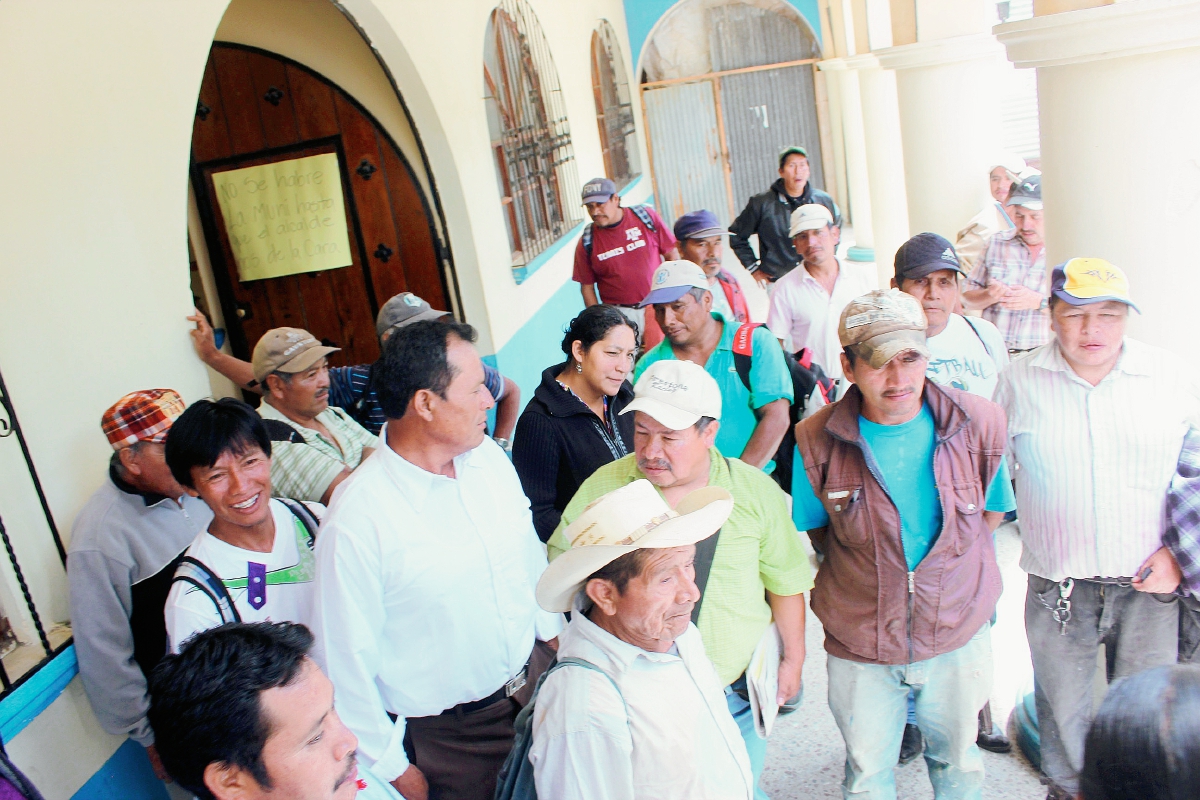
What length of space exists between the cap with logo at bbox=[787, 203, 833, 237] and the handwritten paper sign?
2.44 meters

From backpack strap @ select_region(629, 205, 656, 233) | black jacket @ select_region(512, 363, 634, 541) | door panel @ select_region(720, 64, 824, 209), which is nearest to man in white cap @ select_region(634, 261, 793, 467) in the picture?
black jacket @ select_region(512, 363, 634, 541)

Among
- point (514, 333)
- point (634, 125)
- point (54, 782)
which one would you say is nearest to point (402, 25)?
point (514, 333)

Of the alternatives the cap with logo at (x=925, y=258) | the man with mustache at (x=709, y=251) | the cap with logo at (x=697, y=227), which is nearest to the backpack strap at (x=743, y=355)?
the cap with logo at (x=925, y=258)

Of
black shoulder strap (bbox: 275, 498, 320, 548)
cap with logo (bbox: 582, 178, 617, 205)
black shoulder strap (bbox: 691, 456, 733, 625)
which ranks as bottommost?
black shoulder strap (bbox: 691, 456, 733, 625)

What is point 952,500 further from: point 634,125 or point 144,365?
point 634,125

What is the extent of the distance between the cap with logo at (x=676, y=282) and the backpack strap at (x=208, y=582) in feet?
5.87

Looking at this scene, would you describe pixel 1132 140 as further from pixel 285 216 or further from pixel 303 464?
pixel 285 216

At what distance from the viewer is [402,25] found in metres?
4.63

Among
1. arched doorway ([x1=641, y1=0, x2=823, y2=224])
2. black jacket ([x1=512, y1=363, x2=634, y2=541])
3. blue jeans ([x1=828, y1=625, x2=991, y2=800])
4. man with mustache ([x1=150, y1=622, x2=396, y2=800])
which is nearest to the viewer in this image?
man with mustache ([x1=150, y1=622, x2=396, y2=800])

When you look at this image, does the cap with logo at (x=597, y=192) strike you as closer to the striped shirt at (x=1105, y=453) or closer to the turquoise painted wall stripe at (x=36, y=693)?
the striped shirt at (x=1105, y=453)

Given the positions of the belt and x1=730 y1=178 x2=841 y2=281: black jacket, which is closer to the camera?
the belt

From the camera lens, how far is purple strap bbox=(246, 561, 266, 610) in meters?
2.17

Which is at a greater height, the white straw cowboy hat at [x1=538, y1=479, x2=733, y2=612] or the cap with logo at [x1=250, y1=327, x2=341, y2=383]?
the cap with logo at [x1=250, y1=327, x2=341, y2=383]

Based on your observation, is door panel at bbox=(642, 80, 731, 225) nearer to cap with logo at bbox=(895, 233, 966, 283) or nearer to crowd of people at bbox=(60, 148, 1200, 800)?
cap with logo at bbox=(895, 233, 966, 283)
